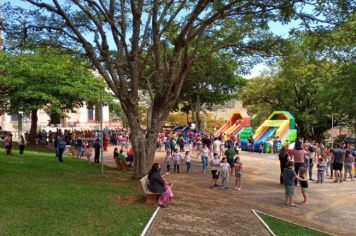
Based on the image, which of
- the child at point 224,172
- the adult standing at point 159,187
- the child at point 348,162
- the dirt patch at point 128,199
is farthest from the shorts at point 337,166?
the dirt patch at point 128,199

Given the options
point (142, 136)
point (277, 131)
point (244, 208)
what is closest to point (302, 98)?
point (277, 131)

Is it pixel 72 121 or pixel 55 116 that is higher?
pixel 72 121

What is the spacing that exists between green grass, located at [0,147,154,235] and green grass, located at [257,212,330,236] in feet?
9.80

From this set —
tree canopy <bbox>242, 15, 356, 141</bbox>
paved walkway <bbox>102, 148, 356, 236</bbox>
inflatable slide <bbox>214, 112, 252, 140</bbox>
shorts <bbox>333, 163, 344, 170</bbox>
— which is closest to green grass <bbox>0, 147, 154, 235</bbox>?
paved walkway <bbox>102, 148, 356, 236</bbox>

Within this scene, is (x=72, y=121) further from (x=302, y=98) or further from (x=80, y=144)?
(x=80, y=144)

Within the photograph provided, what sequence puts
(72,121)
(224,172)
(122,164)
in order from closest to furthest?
(224,172), (122,164), (72,121)

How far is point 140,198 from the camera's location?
506 inches

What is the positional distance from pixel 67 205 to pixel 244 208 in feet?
17.1

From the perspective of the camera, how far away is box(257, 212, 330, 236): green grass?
10.5 m

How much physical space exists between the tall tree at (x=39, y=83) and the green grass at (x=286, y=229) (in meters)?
21.4

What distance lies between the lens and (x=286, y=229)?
1083 cm

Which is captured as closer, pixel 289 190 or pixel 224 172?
pixel 289 190

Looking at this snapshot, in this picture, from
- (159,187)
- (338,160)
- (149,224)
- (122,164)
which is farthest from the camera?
(122,164)

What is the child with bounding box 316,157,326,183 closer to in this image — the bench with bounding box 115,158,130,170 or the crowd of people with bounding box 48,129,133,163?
the bench with bounding box 115,158,130,170
